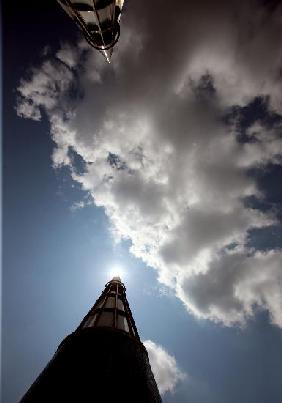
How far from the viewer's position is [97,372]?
17.5ft

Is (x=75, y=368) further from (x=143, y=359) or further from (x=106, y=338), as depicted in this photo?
(x=143, y=359)

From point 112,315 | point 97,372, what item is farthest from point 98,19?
point 97,372

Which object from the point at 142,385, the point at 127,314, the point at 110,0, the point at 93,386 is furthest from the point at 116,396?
the point at 110,0

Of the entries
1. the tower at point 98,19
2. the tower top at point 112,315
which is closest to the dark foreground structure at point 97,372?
the tower top at point 112,315

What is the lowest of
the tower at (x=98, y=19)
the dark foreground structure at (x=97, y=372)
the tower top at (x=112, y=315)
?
the dark foreground structure at (x=97, y=372)

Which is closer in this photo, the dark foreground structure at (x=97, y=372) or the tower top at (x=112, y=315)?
the dark foreground structure at (x=97, y=372)

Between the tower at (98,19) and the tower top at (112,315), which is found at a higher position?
the tower at (98,19)

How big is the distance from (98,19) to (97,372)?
12140 mm

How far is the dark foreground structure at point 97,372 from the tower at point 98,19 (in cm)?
1114

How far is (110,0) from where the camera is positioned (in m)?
10.0

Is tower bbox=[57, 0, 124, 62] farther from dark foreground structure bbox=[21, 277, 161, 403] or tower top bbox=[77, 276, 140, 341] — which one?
dark foreground structure bbox=[21, 277, 161, 403]

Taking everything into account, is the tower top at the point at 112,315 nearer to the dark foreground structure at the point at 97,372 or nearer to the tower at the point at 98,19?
the dark foreground structure at the point at 97,372

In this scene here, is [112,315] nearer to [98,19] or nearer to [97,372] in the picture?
[97,372]

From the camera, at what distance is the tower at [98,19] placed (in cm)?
1020
